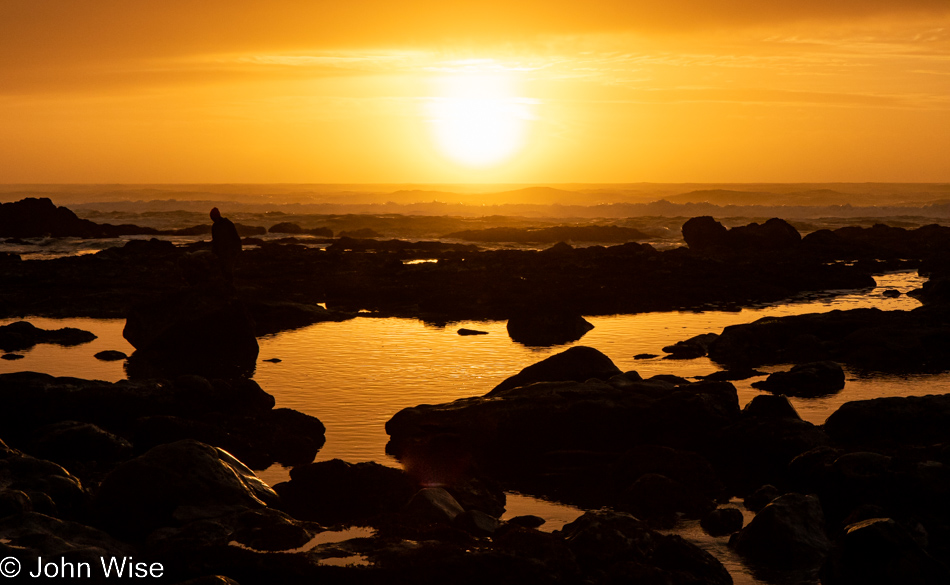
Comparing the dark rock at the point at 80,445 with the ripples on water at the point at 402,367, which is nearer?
the dark rock at the point at 80,445

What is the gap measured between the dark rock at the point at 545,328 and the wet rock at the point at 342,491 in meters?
10.3

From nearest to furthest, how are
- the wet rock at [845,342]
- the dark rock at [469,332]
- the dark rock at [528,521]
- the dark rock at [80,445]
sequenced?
the dark rock at [528,521]
the dark rock at [80,445]
the wet rock at [845,342]
the dark rock at [469,332]

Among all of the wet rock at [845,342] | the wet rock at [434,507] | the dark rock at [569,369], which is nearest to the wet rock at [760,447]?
the dark rock at [569,369]

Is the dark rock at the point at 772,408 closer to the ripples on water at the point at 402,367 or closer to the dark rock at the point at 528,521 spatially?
the ripples on water at the point at 402,367

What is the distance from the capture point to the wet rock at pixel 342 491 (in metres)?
8.70

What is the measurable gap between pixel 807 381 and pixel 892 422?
309cm

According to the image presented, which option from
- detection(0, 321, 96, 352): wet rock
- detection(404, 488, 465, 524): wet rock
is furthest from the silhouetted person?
detection(404, 488, 465, 524): wet rock

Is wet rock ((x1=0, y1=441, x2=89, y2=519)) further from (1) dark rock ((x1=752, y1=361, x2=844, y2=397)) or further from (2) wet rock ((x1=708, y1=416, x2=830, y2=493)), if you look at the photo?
(1) dark rock ((x1=752, y1=361, x2=844, y2=397))

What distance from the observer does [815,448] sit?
994 centimetres

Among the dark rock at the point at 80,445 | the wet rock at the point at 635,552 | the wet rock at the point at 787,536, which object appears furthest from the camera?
the dark rock at the point at 80,445

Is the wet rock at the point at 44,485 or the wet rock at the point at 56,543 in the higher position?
the wet rock at the point at 56,543

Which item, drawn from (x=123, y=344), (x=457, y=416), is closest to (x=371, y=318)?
(x=123, y=344)

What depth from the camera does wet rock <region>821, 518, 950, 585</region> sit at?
6.50 meters

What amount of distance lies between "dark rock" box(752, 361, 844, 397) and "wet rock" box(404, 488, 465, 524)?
7668mm
